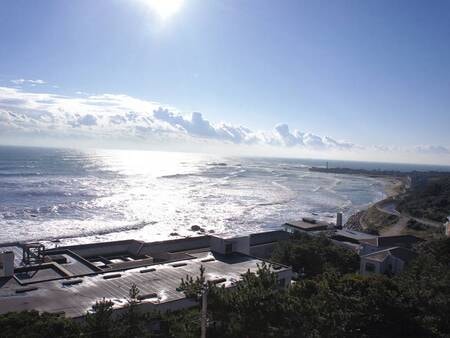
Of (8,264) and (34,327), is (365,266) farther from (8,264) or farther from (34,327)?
(34,327)

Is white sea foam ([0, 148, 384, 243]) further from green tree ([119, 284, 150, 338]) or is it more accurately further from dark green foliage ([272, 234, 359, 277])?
green tree ([119, 284, 150, 338])

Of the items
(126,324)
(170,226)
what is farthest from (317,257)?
(170,226)

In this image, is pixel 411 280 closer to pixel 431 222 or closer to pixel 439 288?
pixel 439 288

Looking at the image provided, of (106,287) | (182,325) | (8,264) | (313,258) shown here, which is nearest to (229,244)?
(313,258)

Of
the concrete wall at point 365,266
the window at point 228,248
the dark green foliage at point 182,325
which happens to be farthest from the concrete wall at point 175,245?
the dark green foliage at point 182,325

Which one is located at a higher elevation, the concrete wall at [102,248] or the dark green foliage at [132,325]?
the dark green foliage at [132,325]

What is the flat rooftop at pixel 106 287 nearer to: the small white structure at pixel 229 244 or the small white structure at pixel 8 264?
the small white structure at pixel 8 264
